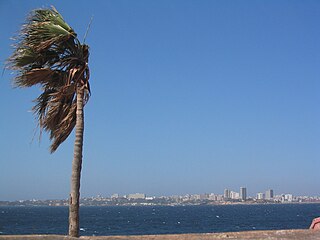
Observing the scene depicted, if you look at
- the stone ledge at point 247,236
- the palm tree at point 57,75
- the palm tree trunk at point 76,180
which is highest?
the palm tree at point 57,75

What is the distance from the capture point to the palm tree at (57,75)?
27.6 feet

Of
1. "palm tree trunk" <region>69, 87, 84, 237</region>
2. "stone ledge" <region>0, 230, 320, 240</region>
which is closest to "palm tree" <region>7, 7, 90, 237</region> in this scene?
"palm tree trunk" <region>69, 87, 84, 237</region>

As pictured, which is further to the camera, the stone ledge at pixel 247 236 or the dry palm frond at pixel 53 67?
the dry palm frond at pixel 53 67

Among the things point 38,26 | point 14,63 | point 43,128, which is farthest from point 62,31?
point 43,128

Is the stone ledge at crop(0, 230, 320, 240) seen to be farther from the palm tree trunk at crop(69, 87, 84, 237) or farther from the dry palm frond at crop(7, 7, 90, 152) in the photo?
the dry palm frond at crop(7, 7, 90, 152)

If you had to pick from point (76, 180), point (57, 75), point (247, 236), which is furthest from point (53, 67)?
point (247, 236)

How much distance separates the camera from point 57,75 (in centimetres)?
908

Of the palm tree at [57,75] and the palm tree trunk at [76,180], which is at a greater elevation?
the palm tree at [57,75]

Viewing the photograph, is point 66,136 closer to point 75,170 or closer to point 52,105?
point 52,105


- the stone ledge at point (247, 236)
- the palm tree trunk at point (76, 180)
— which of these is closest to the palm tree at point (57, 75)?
the palm tree trunk at point (76, 180)

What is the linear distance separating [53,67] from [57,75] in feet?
0.56

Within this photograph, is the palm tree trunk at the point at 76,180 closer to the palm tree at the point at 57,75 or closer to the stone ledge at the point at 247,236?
the palm tree at the point at 57,75

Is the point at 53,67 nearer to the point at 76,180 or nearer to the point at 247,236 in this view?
the point at 76,180

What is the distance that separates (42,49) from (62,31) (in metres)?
0.48
